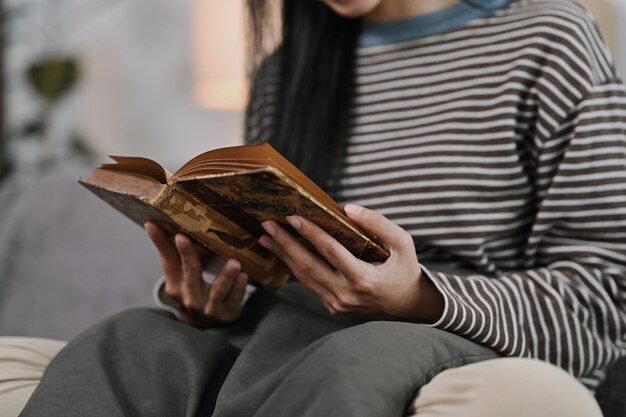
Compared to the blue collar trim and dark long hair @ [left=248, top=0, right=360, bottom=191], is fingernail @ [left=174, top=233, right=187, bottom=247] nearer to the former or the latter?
dark long hair @ [left=248, top=0, right=360, bottom=191]

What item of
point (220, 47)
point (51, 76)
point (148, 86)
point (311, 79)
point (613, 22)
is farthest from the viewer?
point (148, 86)

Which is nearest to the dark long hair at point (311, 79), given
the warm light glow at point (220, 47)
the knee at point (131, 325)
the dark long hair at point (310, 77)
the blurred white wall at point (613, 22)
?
the dark long hair at point (310, 77)

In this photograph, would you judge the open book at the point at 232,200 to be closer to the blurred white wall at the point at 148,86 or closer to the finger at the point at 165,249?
the finger at the point at 165,249

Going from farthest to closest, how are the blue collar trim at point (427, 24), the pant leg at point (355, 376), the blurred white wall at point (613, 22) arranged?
the blurred white wall at point (613, 22) → the blue collar trim at point (427, 24) → the pant leg at point (355, 376)

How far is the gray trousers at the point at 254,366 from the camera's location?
23.7 inches

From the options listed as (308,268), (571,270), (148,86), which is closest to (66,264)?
(308,268)

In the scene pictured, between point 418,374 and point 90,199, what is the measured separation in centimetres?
93

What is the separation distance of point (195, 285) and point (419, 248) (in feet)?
1.01

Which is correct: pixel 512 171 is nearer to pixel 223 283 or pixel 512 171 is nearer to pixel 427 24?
pixel 427 24

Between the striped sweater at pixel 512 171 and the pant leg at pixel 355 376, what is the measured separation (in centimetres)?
10

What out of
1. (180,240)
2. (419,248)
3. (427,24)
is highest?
(427,24)

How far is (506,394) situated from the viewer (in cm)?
59

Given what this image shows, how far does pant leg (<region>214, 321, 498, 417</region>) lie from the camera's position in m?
0.58

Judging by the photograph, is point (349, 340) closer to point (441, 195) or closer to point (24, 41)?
point (441, 195)
